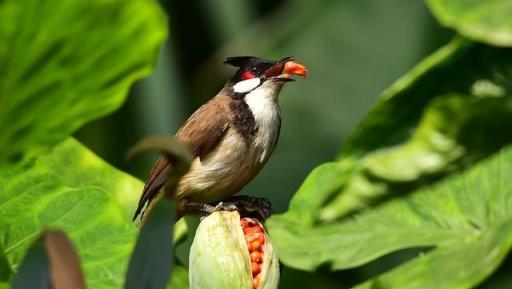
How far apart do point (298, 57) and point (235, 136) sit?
2.99 ft

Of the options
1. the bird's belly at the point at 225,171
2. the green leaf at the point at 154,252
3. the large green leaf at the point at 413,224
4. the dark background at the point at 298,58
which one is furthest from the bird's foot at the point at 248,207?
the dark background at the point at 298,58

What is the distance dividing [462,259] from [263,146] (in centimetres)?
73

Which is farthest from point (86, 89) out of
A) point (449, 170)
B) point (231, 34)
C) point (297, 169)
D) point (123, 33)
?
point (231, 34)

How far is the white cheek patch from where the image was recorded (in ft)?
5.37

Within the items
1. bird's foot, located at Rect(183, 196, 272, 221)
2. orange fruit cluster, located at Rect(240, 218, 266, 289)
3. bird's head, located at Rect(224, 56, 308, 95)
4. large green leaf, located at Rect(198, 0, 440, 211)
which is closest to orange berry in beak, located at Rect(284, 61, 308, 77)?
bird's foot, located at Rect(183, 196, 272, 221)

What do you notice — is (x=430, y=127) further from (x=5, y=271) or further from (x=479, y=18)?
(x=5, y=271)

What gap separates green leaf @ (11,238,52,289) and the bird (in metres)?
0.99

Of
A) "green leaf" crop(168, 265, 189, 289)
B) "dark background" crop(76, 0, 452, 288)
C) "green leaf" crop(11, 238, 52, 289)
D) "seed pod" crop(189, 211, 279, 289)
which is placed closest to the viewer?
"green leaf" crop(11, 238, 52, 289)

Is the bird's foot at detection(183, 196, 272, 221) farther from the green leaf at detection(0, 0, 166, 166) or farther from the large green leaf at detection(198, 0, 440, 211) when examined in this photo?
the large green leaf at detection(198, 0, 440, 211)

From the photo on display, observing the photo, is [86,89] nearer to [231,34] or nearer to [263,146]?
[263,146]

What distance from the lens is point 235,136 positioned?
165 cm

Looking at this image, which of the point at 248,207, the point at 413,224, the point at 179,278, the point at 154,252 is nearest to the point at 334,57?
the point at 248,207

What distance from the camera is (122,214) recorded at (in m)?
0.87

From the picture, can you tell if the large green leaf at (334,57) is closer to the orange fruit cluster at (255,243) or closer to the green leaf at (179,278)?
the green leaf at (179,278)
